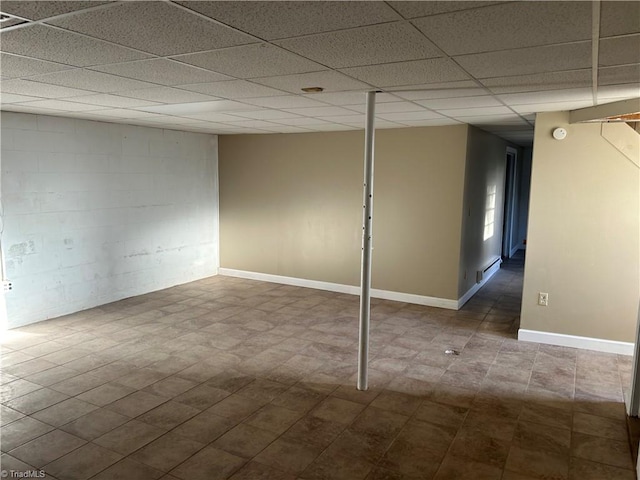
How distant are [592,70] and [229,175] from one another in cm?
557

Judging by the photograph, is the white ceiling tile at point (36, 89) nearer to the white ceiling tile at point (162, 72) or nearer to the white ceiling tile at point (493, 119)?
the white ceiling tile at point (162, 72)

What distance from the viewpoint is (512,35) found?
1.98m

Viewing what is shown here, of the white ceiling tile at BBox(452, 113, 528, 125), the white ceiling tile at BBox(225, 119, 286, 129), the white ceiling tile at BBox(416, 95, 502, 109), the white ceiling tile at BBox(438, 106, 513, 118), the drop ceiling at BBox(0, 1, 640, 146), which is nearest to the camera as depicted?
the drop ceiling at BBox(0, 1, 640, 146)

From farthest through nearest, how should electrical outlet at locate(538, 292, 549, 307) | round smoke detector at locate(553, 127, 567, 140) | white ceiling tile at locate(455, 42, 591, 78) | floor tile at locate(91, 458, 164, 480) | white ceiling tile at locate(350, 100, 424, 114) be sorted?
electrical outlet at locate(538, 292, 549, 307)
round smoke detector at locate(553, 127, 567, 140)
white ceiling tile at locate(350, 100, 424, 114)
floor tile at locate(91, 458, 164, 480)
white ceiling tile at locate(455, 42, 591, 78)

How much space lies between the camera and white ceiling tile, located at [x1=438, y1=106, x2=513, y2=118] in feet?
13.8

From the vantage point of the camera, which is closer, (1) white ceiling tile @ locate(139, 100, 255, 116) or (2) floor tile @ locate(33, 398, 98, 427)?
(2) floor tile @ locate(33, 398, 98, 427)

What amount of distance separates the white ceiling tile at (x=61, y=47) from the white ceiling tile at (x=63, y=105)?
172cm

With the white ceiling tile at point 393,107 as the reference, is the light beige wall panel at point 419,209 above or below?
below

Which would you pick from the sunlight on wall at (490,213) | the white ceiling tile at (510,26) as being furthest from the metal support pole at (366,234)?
the sunlight on wall at (490,213)

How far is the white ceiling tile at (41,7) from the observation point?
1696 mm

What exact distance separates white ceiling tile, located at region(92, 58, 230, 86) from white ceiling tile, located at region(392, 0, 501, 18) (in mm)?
1419

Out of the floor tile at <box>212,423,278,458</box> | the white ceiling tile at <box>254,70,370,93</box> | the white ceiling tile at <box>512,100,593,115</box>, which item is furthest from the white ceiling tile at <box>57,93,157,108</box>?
the white ceiling tile at <box>512,100,593,115</box>

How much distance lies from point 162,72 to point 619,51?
248 cm

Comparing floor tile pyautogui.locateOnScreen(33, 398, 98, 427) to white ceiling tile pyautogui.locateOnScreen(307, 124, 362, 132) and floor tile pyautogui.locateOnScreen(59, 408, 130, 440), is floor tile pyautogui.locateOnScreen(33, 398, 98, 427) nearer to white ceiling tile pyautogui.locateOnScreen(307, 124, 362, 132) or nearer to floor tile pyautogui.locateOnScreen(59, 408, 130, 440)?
floor tile pyautogui.locateOnScreen(59, 408, 130, 440)
